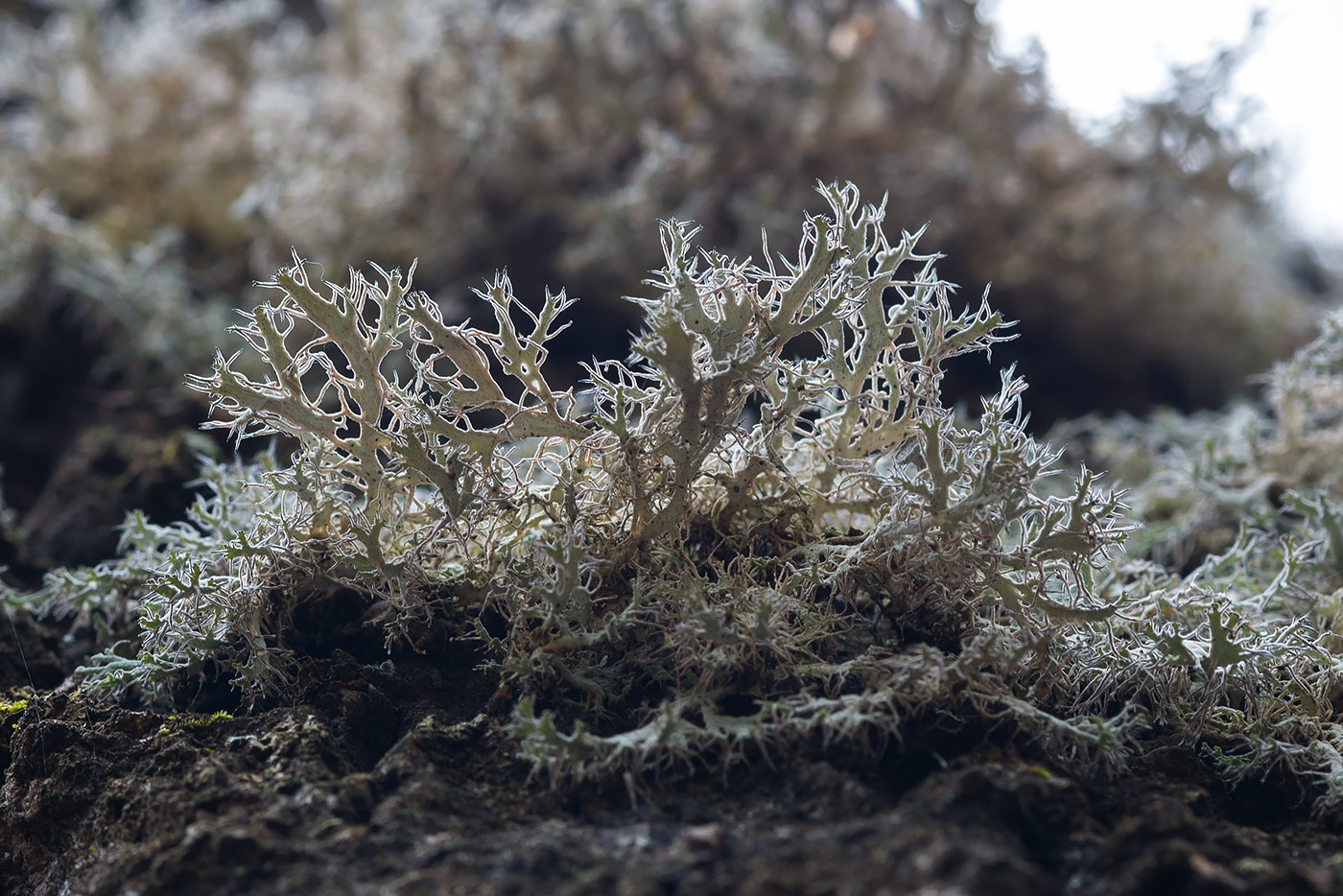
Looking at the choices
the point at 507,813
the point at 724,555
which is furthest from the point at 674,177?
the point at 507,813

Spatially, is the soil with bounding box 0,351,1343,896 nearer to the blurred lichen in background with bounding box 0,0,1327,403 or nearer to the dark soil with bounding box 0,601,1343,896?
the dark soil with bounding box 0,601,1343,896

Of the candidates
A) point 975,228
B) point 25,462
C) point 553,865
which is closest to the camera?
point 553,865

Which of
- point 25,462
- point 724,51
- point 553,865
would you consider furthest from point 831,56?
point 553,865

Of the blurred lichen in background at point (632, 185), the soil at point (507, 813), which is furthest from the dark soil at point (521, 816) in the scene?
the blurred lichen in background at point (632, 185)

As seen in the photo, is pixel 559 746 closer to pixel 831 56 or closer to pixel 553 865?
pixel 553 865

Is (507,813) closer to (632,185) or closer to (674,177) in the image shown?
(632,185)

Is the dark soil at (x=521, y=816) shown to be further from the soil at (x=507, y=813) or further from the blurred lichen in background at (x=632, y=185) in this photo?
the blurred lichen in background at (x=632, y=185)
